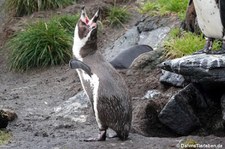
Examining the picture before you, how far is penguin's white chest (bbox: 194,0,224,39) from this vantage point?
18.1ft

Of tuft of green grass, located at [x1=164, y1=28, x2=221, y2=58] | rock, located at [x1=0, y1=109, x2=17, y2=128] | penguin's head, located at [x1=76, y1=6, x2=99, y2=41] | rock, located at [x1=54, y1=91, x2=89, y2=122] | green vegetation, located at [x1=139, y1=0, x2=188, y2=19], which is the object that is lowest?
rock, located at [x1=54, y1=91, x2=89, y2=122]

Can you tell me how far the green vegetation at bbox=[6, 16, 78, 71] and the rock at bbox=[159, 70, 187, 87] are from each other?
2.29m

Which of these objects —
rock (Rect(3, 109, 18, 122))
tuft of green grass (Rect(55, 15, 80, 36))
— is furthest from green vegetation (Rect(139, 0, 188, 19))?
rock (Rect(3, 109, 18, 122))

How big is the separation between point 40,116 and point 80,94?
23.8 inches

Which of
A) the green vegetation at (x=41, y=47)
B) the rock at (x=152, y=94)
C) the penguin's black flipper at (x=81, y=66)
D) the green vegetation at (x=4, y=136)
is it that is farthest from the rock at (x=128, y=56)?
the penguin's black flipper at (x=81, y=66)

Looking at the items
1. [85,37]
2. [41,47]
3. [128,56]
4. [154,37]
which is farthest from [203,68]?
[41,47]

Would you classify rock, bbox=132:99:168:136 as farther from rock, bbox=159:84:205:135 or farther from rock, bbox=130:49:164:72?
rock, bbox=130:49:164:72

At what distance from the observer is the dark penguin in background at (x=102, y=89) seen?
5.21 metres

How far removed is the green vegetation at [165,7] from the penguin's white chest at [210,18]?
2.34 metres

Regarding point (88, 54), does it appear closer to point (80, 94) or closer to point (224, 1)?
point (224, 1)

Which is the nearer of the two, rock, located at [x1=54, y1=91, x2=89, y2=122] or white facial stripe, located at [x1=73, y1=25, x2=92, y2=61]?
white facial stripe, located at [x1=73, y1=25, x2=92, y2=61]

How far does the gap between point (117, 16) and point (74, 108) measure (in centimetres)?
282

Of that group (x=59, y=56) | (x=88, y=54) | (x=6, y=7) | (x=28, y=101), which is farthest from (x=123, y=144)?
(x=6, y=7)

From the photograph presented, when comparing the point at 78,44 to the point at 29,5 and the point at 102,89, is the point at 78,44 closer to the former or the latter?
the point at 102,89
